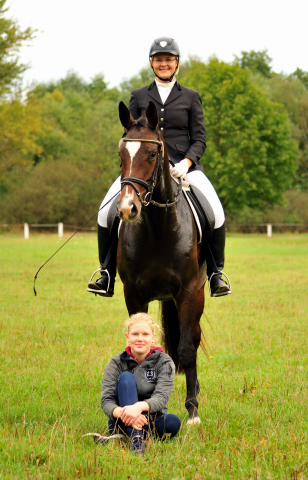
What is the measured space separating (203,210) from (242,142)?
4299 centimetres

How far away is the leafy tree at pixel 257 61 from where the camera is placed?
2992 inches

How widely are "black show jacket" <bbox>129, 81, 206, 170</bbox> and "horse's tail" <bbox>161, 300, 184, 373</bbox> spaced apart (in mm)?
1735

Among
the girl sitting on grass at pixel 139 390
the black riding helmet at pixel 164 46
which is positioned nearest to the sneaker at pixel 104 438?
the girl sitting on grass at pixel 139 390

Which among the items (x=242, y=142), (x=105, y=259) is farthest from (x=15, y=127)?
(x=105, y=259)

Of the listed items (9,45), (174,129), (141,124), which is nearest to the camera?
(141,124)

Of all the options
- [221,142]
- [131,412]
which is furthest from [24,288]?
[221,142]

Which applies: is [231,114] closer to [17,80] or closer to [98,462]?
→ [17,80]

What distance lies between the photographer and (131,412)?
4.24m

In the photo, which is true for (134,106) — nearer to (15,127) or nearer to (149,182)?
(149,182)

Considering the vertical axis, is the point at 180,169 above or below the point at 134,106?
below

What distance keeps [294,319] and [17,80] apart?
38.8m

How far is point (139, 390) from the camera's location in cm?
466

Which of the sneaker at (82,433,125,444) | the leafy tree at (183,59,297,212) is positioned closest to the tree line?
the leafy tree at (183,59,297,212)

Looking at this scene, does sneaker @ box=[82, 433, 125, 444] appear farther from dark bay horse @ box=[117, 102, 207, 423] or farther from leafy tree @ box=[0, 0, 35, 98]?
leafy tree @ box=[0, 0, 35, 98]
